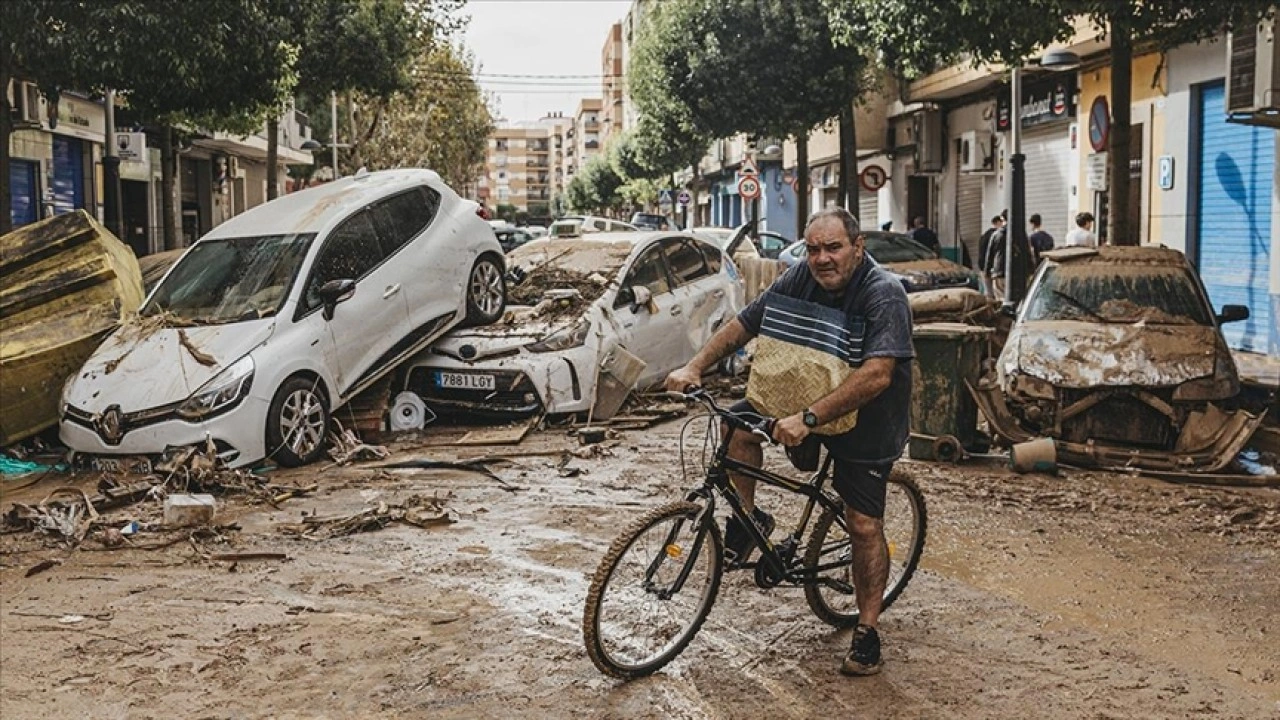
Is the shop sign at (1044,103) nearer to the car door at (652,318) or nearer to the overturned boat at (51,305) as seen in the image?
the car door at (652,318)

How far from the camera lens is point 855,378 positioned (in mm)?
4918

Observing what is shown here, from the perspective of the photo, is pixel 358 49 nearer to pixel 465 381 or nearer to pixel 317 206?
pixel 317 206

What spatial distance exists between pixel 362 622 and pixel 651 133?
141 feet

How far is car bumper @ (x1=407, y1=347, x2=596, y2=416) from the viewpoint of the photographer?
11406mm

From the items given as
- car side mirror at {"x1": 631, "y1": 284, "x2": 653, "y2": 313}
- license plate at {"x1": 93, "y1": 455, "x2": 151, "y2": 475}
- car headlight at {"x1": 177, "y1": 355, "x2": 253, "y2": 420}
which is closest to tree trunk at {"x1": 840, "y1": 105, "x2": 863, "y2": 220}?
car side mirror at {"x1": 631, "y1": 284, "x2": 653, "y2": 313}

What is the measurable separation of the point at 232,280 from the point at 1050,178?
20731 mm

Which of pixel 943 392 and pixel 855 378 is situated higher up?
pixel 855 378

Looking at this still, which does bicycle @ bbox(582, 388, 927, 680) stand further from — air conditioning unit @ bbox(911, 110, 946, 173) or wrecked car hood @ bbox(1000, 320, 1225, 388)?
air conditioning unit @ bbox(911, 110, 946, 173)

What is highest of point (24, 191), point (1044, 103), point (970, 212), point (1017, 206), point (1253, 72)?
point (1044, 103)

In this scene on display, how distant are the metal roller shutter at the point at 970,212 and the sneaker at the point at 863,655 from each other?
28622 mm

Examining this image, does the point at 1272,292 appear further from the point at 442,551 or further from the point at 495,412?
the point at 442,551

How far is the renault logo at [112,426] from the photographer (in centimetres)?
952

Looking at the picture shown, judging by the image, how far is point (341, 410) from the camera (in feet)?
36.6

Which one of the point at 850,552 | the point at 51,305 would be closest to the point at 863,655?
the point at 850,552
